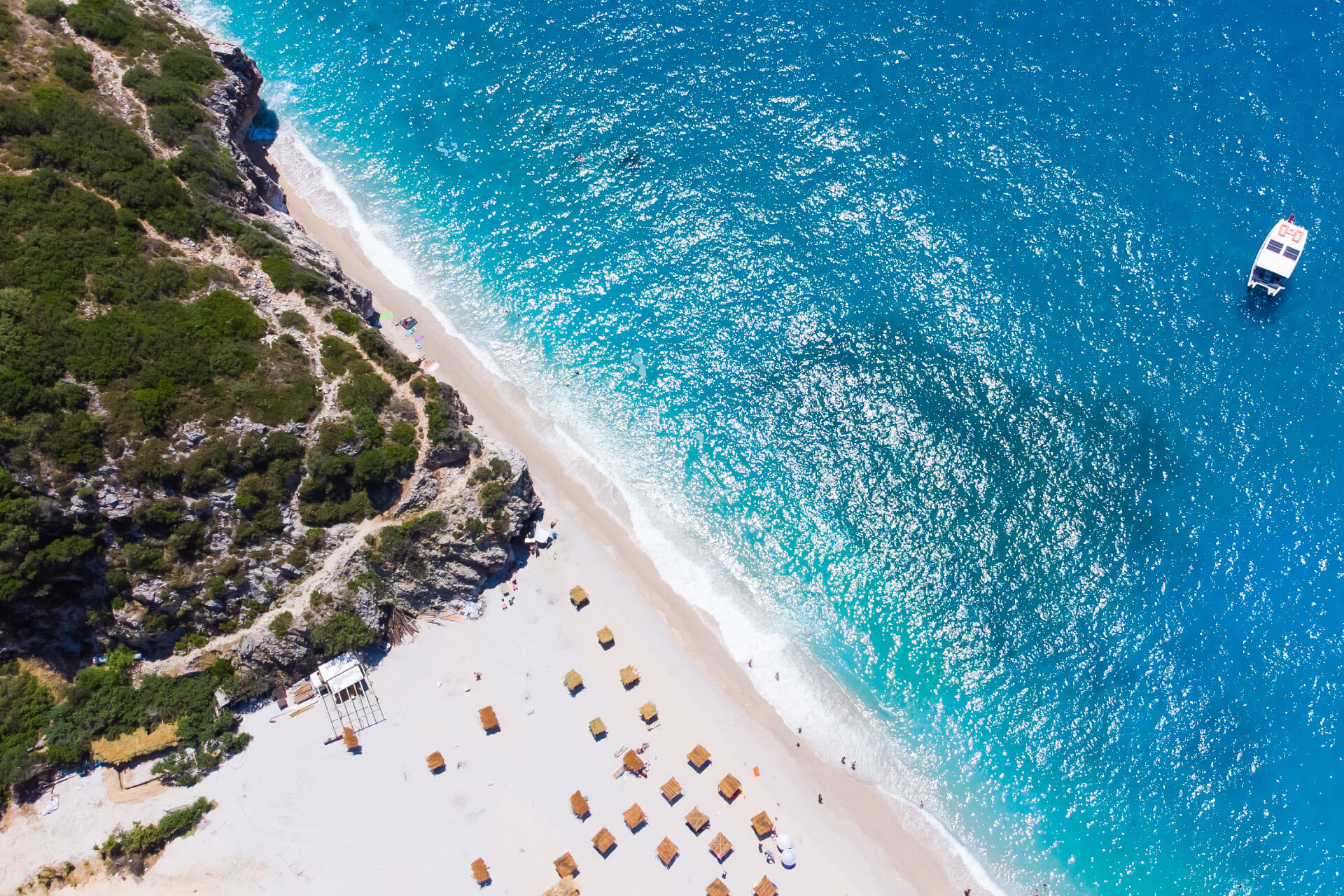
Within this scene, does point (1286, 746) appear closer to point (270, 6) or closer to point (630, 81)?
point (630, 81)

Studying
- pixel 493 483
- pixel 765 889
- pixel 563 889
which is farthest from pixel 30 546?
pixel 765 889

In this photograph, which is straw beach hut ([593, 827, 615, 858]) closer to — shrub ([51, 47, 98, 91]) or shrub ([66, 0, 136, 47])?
shrub ([51, 47, 98, 91])

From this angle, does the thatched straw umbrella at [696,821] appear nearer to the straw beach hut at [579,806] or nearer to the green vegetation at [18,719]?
the straw beach hut at [579,806]

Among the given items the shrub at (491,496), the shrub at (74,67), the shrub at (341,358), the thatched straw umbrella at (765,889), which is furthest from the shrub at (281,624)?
the shrub at (74,67)

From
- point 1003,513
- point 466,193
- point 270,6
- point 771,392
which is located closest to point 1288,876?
point 1003,513

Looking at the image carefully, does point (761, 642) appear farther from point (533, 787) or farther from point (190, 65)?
point (190, 65)

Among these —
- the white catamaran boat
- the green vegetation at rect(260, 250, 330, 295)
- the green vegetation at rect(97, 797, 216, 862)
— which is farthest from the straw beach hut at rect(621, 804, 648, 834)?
the white catamaran boat
